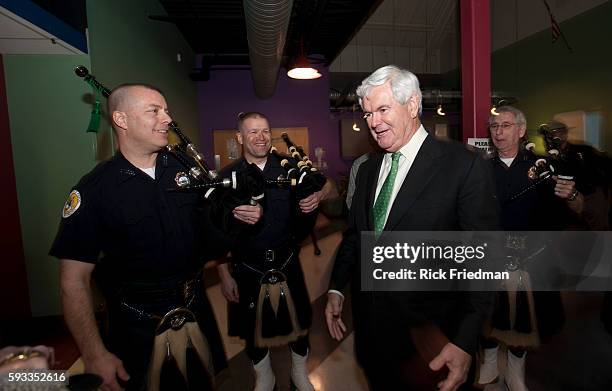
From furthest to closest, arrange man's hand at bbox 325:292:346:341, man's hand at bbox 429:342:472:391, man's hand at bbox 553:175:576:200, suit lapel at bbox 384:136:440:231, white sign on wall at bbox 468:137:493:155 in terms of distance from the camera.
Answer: white sign on wall at bbox 468:137:493:155 → man's hand at bbox 553:175:576:200 → man's hand at bbox 325:292:346:341 → suit lapel at bbox 384:136:440:231 → man's hand at bbox 429:342:472:391

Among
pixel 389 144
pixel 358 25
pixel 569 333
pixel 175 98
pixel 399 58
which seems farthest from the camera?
pixel 399 58

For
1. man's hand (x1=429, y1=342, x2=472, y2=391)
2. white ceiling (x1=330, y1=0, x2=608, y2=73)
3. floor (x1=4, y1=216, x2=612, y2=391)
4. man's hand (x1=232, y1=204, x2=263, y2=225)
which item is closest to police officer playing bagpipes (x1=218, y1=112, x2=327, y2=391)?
floor (x1=4, y1=216, x2=612, y2=391)

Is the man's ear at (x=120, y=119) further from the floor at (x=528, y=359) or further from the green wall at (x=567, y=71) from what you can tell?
the green wall at (x=567, y=71)

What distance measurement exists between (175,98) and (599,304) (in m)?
6.94

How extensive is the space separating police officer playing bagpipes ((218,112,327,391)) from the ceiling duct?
1.47 metres

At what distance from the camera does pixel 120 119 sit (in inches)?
71.6

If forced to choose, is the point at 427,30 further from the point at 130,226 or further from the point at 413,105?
the point at 130,226

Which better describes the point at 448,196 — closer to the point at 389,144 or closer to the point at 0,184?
the point at 389,144

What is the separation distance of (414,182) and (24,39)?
350 cm

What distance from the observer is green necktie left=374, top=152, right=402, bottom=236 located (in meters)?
1.64

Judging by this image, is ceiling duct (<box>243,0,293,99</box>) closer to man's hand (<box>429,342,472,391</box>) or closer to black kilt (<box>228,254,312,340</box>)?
black kilt (<box>228,254,312,340</box>)

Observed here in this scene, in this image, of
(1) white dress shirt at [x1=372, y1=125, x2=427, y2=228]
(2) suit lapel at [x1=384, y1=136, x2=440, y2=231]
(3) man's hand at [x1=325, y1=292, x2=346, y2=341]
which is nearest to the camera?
(2) suit lapel at [x1=384, y1=136, x2=440, y2=231]

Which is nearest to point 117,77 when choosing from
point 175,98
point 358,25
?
point 175,98

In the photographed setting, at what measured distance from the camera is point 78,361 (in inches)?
119
